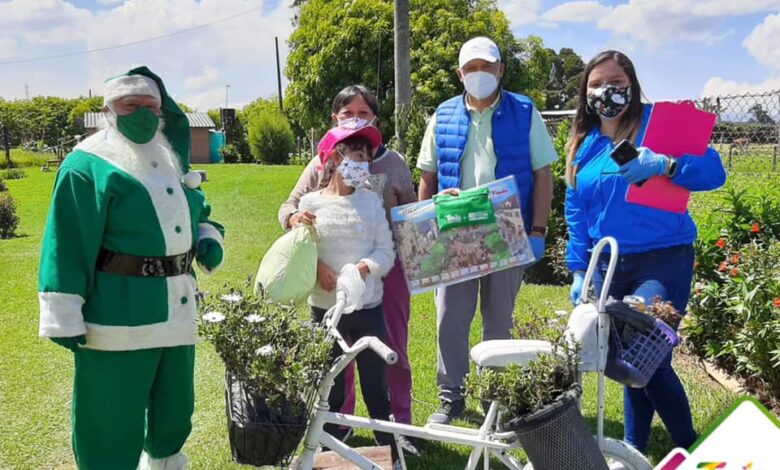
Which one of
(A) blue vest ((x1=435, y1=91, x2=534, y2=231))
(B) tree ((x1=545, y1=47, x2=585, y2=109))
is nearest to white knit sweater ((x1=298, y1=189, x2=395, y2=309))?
(A) blue vest ((x1=435, y1=91, x2=534, y2=231))

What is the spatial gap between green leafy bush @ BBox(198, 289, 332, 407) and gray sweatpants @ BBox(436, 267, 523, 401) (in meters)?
1.70

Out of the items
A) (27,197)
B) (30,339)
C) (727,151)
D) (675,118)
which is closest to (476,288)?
(675,118)

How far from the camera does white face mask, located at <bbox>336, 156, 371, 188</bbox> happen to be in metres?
3.28

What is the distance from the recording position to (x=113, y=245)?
2699mm

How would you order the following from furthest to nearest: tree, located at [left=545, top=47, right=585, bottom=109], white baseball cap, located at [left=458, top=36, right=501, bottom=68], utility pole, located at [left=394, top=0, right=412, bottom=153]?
1. tree, located at [left=545, top=47, right=585, bottom=109]
2. utility pole, located at [left=394, top=0, right=412, bottom=153]
3. white baseball cap, located at [left=458, top=36, right=501, bottom=68]

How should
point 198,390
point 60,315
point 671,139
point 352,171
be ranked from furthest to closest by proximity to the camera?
point 198,390 < point 352,171 < point 671,139 < point 60,315

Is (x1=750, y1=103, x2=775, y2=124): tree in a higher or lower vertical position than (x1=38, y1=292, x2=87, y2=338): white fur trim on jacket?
higher

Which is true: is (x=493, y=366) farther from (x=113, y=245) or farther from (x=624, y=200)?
(x=113, y=245)

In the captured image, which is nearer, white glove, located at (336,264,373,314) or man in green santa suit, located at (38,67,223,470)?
man in green santa suit, located at (38,67,223,470)

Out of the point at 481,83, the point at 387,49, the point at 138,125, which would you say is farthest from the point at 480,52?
the point at 387,49

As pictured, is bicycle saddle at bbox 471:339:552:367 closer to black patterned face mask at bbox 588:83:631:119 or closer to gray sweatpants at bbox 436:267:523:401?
black patterned face mask at bbox 588:83:631:119

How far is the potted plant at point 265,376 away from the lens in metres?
2.20

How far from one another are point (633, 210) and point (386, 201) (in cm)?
129

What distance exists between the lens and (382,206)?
3.50 meters
